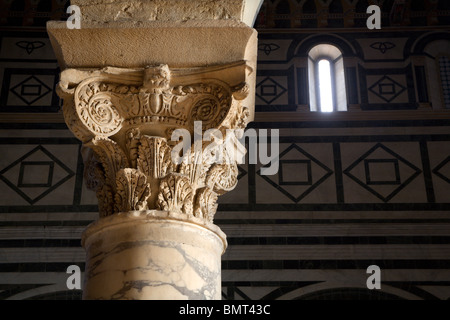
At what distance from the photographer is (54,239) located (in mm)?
8711

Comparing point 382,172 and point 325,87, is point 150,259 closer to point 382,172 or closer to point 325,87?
point 382,172

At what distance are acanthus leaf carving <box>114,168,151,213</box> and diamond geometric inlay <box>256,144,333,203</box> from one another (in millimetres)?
5591

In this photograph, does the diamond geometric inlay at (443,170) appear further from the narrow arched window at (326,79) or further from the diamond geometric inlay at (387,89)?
the narrow arched window at (326,79)

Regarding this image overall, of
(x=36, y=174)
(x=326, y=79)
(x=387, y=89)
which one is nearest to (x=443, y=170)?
(x=387, y=89)

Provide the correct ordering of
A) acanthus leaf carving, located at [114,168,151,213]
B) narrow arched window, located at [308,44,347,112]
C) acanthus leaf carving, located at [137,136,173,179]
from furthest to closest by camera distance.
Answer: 1. narrow arched window, located at [308,44,347,112]
2. acanthus leaf carving, located at [137,136,173,179]
3. acanthus leaf carving, located at [114,168,151,213]

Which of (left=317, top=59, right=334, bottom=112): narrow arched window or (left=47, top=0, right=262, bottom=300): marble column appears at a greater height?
(left=317, top=59, right=334, bottom=112): narrow arched window

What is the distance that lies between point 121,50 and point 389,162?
6.29 metres

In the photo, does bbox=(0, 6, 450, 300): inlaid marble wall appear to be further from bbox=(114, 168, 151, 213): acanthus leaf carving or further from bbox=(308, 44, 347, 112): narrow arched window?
bbox=(114, 168, 151, 213): acanthus leaf carving

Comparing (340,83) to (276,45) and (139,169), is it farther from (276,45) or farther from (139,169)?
(139,169)

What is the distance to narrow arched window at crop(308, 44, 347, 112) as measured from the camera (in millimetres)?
10070

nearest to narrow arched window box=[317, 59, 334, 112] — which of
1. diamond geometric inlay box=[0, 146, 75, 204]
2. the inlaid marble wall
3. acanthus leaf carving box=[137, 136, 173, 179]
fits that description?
the inlaid marble wall

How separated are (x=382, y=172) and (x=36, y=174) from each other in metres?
4.68

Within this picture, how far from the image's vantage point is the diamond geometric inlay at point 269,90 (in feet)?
32.2

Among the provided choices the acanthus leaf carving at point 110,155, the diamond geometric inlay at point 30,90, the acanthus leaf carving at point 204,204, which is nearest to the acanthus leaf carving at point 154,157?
the acanthus leaf carving at point 110,155
